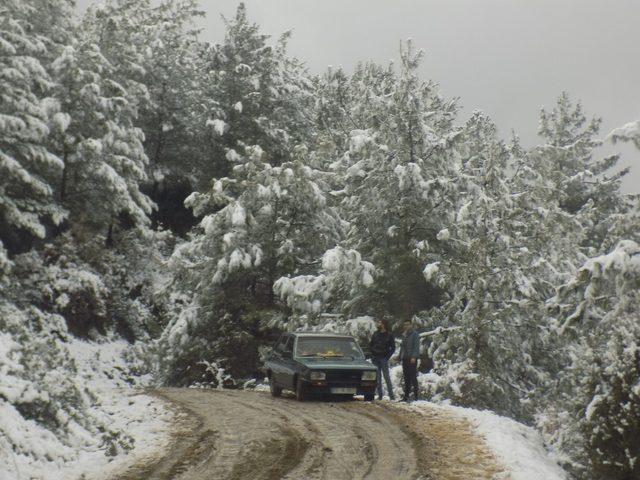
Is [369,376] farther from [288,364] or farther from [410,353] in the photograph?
[288,364]

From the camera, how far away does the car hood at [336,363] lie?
14508 millimetres

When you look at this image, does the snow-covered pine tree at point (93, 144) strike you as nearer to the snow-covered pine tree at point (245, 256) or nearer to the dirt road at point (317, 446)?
the snow-covered pine tree at point (245, 256)

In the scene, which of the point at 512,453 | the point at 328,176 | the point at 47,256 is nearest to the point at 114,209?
the point at 47,256

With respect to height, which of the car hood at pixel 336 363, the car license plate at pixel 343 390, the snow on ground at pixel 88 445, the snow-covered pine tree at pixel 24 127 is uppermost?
the snow-covered pine tree at pixel 24 127

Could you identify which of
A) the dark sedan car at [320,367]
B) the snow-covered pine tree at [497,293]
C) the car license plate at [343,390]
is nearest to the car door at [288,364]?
the dark sedan car at [320,367]

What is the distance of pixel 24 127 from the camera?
22.8 meters

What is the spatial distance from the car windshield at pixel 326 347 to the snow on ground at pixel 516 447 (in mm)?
3500

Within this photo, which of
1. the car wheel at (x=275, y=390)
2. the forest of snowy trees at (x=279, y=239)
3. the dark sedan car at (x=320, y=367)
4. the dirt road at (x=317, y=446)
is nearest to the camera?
the dirt road at (x=317, y=446)

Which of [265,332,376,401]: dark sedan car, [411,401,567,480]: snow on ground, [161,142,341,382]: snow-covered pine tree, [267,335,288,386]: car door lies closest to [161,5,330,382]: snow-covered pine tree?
[161,142,341,382]: snow-covered pine tree

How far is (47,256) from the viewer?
27.9 meters

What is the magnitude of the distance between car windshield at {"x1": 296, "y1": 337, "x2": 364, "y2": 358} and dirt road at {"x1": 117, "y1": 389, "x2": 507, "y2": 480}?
1.80m

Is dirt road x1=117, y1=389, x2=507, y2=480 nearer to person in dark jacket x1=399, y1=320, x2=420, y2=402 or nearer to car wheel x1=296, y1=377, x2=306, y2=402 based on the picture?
car wheel x1=296, y1=377, x2=306, y2=402

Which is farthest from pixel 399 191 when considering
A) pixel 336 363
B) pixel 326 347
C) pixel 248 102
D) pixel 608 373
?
pixel 248 102

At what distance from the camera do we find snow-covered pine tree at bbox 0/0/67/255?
912 inches
